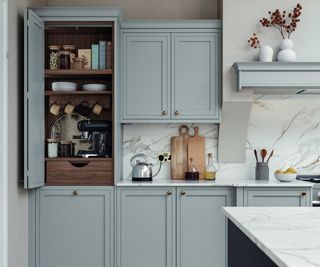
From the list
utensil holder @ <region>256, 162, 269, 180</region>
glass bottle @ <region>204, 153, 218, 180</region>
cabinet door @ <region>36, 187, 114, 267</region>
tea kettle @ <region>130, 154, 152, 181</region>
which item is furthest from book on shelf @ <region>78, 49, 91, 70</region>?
utensil holder @ <region>256, 162, 269, 180</region>

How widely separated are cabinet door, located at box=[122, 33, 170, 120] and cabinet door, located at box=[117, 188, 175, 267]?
66 centimetres

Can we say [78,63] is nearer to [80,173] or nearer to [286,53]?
[80,173]

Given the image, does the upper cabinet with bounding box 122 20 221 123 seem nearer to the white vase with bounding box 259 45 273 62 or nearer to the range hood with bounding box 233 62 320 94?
the range hood with bounding box 233 62 320 94

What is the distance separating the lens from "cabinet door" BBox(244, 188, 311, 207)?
3764mm

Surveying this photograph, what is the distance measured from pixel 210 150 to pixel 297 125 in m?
0.81

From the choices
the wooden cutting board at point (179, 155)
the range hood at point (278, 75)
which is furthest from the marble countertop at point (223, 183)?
the range hood at point (278, 75)

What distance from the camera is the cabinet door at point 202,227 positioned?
3.81 metres

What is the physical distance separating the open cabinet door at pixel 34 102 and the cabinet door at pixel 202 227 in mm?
1117

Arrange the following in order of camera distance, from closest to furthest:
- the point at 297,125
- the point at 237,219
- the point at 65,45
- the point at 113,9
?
the point at 237,219 → the point at 113,9 → the point at 65,45 → the point at 297,125

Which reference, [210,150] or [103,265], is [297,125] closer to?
[210,150]

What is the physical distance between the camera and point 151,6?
4352 millimetres

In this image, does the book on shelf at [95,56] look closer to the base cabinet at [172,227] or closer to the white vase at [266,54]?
the base cabinet at [172,227]

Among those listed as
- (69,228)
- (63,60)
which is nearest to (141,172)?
(69,228)

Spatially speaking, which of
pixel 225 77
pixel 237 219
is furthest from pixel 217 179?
pixel 237 219
